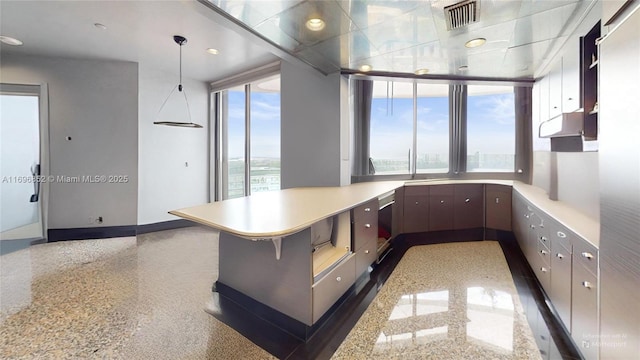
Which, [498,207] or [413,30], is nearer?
[413,30]

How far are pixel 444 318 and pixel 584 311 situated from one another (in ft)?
2.85

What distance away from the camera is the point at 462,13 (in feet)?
7.11

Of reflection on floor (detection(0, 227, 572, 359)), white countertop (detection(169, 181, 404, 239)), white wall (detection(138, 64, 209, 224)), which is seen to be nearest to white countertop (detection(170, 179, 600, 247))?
white countertop (detection(169, 181, 404, 239))

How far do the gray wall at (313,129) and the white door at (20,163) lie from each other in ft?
13.6

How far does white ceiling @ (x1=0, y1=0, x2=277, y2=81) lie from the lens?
2.90 metres

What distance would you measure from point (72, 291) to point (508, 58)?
5.49 m

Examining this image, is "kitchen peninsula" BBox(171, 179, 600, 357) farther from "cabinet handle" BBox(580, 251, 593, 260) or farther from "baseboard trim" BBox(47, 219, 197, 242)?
"baseboard trim" BBox(47, 219, 197, 242)

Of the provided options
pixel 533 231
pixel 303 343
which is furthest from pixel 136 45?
pixel 533 231

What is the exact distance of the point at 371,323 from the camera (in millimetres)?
2014

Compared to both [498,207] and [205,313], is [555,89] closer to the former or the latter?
[498,207]

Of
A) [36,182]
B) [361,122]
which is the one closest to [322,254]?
[361,122]

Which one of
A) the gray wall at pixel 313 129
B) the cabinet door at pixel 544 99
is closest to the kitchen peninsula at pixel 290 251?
the gray wall at pixel 313 129

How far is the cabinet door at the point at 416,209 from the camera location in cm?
398

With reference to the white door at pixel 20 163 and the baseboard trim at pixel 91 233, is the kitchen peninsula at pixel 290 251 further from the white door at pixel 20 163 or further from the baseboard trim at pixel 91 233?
the white door at pixel 20 163
